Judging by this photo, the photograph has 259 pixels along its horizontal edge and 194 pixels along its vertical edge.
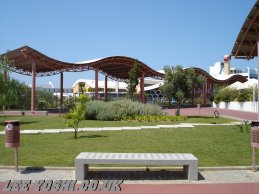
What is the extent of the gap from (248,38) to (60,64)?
98.2ft

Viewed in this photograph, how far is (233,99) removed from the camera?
5259cm

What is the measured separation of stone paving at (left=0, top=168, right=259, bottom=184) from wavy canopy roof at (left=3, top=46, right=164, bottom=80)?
3261 cm

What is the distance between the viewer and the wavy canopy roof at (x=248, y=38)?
60.7 feet

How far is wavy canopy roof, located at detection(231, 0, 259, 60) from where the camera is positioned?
18508 mm

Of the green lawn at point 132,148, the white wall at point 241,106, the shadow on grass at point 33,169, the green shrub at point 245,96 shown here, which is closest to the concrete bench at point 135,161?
the shadow on grass at point 33,169

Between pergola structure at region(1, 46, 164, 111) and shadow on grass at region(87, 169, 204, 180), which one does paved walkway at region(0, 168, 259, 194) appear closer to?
shadow on grass at region(87, 169, 204, 180)

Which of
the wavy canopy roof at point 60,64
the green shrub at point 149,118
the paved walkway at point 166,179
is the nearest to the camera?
the paved walkway at point 166,179

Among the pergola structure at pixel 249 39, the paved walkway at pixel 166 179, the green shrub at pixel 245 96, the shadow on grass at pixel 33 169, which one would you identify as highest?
the pergola structure at pixel 249 39

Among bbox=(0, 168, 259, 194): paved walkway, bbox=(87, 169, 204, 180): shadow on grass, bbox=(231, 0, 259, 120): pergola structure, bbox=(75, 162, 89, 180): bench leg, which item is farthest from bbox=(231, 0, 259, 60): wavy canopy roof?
bbox=(75, 162, 89, 180): bench leg

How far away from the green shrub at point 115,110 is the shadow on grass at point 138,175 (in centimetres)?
1827

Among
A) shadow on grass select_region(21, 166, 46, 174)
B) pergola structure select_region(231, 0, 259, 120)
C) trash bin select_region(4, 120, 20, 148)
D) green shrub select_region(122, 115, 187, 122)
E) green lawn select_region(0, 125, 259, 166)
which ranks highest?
pergola structure select_region(231, 0, 259, 120)

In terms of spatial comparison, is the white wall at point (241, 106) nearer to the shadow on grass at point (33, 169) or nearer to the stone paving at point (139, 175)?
the stone paving at point (139, 175)

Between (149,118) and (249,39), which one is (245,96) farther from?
(249,39)

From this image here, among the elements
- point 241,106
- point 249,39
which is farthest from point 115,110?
point 241,106
